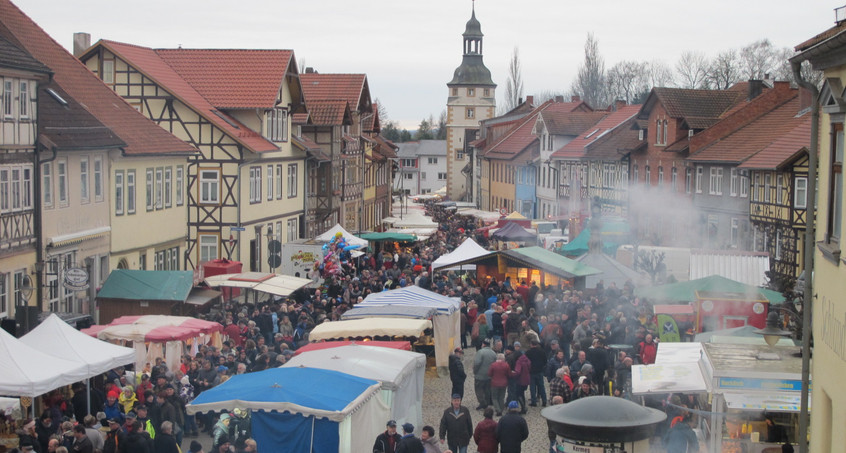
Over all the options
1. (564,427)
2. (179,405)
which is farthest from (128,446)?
(564,427)

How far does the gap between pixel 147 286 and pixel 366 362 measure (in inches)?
380

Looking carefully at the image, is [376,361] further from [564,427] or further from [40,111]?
[40,111]

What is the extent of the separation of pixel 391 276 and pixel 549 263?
506 cm

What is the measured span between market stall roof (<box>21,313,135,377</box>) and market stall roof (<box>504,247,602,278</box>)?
15.7 m

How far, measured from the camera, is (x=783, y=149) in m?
35.9

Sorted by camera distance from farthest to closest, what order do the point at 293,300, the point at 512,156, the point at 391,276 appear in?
the point at 512,156, the point at 391,276, the point at 293,300

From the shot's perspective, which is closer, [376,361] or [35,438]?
[35,438]

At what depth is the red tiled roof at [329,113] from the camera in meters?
46.9

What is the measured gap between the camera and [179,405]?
52.7ft

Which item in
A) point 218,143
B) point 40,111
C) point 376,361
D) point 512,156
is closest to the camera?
point 376,361

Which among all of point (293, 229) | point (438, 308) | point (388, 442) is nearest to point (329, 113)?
point (293, 229)

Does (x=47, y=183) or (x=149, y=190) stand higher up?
(x=47, y=183)

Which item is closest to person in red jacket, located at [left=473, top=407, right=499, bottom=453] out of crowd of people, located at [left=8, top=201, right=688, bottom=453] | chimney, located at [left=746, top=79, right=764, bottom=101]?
crowd of people, located at [left=8, top=201, right=688, bottom=453]

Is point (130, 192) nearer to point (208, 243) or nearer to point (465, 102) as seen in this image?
point (208, 243)
